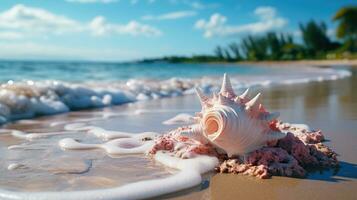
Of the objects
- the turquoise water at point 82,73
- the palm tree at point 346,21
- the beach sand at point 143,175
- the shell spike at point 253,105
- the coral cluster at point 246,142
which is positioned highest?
the palm tree at point 346,21

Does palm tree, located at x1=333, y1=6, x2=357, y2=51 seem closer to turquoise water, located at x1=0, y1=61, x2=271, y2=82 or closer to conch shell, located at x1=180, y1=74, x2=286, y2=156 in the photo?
turquoise water, located at x1=0, y1=61, x2=271, y2=82

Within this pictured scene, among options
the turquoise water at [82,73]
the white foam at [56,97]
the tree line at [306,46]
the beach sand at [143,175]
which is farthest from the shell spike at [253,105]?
the tree line at [306,46]

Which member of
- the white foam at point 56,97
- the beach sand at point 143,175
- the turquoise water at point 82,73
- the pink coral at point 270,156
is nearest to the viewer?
the beach sand at point 143,175

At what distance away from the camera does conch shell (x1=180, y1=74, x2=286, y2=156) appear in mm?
3318

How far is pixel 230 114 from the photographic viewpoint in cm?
332

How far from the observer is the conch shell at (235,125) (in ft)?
10.9

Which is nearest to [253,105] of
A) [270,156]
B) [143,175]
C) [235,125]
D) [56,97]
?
[235,125]

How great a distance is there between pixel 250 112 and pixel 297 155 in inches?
20.3

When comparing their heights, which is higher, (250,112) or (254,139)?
(250,112)

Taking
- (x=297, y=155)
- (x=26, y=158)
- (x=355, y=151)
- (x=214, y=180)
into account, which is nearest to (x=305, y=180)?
(x=297, y=155)

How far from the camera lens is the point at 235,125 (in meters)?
3.30

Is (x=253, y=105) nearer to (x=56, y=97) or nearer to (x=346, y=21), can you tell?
(x=56, y=97)

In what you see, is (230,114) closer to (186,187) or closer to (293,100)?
(186,187)

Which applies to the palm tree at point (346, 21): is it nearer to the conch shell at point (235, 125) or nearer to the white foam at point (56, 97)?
the white foam at point (56, 97)
